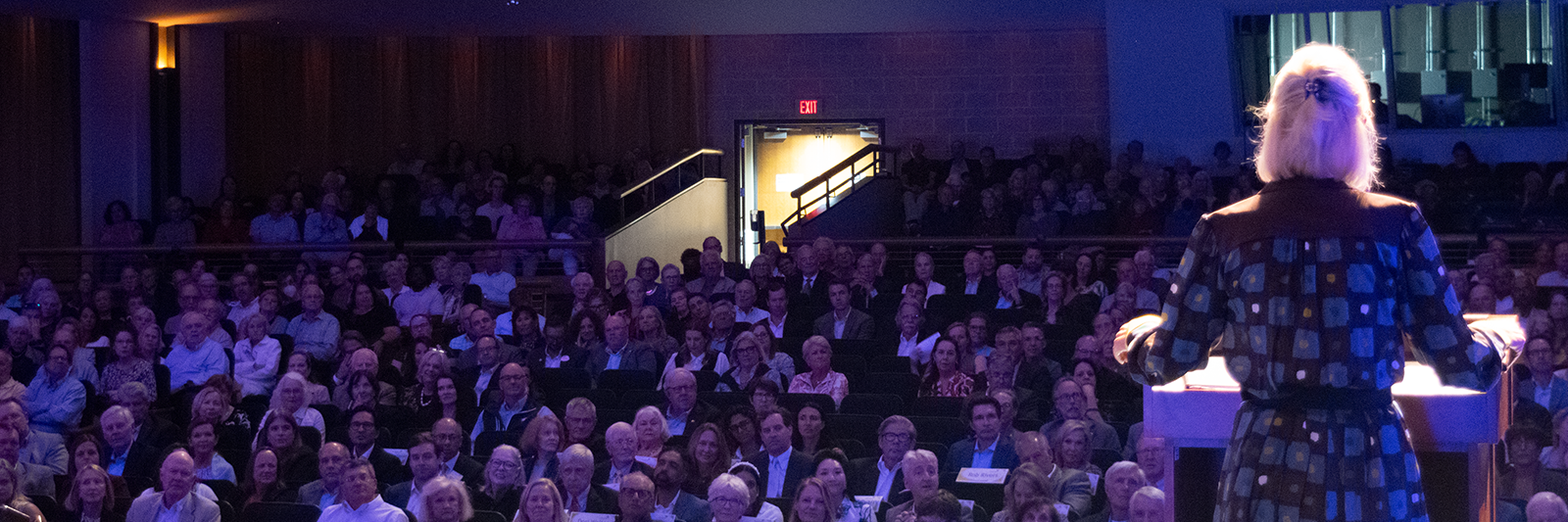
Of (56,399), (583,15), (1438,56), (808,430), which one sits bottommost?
(808,430)

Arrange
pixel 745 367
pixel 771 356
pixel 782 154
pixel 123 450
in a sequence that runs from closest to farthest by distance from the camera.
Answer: pixel 123 450 < pixel 745 367 < pixel 771 356 < pixel 782 154

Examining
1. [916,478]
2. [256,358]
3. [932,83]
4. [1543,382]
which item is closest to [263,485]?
[256,358]

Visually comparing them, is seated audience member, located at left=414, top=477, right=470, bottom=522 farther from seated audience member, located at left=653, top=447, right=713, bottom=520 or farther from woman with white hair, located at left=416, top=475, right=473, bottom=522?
seated audience member, located at left=653, top=447, right=713, bottom=520

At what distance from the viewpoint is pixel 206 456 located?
597 cm

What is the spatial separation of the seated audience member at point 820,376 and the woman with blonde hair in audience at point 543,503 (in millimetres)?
1652

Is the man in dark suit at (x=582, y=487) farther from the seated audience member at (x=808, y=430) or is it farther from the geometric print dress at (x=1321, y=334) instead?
the geometric print dress at (x=1321, y=334)

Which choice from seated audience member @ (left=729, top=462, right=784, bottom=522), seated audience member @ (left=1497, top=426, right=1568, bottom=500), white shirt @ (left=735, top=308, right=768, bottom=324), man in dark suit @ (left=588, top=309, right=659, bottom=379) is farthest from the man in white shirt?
seated audience member @ (left=1497, top=426, right=1568, bottom=500)

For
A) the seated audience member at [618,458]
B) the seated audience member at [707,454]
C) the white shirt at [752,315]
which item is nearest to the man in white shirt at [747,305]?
the white shirt at [752,315]

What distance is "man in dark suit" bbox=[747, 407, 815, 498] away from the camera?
5496 millimetres

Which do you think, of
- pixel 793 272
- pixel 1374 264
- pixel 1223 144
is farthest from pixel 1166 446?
pixel 1223 144

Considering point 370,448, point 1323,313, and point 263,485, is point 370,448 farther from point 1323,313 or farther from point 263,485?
point 1323,313

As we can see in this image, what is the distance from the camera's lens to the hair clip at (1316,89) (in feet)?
5.57

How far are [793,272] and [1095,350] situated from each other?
96.2 inches

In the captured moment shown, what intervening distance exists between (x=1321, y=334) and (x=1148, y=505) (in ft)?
9.12
